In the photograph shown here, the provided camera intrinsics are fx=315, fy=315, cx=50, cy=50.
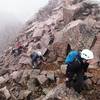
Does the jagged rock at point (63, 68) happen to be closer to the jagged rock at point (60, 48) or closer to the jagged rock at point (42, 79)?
the jagged rock at point (42, 79)

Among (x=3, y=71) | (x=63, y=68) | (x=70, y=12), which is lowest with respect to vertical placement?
(x=3, y=71)

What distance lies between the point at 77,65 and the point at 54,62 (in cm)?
546

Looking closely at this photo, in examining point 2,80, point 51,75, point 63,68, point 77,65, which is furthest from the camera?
point 2,80

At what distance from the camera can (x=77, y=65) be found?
540 inches

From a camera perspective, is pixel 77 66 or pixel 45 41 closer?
pixel 77 66

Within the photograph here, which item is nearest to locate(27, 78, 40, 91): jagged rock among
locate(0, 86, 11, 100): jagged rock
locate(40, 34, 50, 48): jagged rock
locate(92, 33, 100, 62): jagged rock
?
locate(0, 86, 11, 100): jagged rock

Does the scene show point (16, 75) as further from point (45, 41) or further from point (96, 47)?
point (96, 47)

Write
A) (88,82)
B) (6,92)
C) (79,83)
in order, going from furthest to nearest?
(6,92), (88,82), (79,83)

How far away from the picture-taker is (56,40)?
19859 mm

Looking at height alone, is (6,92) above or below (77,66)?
below

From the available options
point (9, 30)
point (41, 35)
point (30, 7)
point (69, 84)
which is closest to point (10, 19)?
point (30, 7)

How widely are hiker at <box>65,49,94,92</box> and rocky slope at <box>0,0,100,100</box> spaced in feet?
1.55

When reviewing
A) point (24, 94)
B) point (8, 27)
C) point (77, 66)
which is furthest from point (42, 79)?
point (8, 27)

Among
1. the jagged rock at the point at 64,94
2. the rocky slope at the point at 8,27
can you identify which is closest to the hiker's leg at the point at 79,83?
the jagged rock at the point at 64,94
